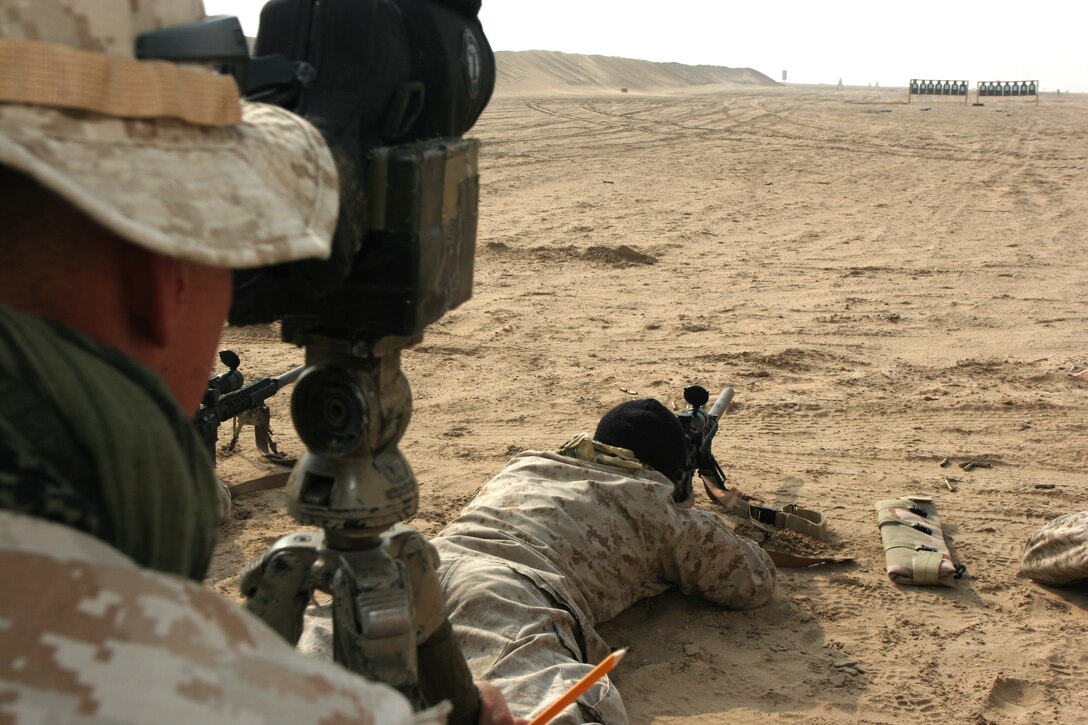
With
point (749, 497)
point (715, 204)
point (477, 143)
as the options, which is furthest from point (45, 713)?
point (715, 204)

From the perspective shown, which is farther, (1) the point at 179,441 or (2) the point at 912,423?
(2) the point at 912,423

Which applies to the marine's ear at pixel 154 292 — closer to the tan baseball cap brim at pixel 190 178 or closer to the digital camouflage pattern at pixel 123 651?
the tan baseball cap brim at pixel 190 178

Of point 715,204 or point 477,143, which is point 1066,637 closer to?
point 477,143

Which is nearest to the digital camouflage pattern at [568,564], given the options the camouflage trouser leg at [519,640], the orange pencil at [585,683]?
the camouflage trouser leg at [519,640]

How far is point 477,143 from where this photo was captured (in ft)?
6.45

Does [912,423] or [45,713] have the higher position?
[45,713]

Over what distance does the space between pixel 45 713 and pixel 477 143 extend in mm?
1446

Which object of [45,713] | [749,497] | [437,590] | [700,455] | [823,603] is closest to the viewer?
[45,713]

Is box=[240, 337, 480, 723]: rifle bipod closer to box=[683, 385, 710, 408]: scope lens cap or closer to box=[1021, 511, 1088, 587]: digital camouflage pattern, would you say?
box=[683, 385, 710, 408]: scope lens cap

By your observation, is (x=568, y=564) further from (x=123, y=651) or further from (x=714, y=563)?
(x=123, y=651)

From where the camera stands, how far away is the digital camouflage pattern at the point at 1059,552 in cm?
357

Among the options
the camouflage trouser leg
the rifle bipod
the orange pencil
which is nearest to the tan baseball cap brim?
the rifle bipod

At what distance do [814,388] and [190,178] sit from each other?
5042mm

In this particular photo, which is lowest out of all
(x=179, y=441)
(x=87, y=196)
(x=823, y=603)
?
(x=823, y=603)
